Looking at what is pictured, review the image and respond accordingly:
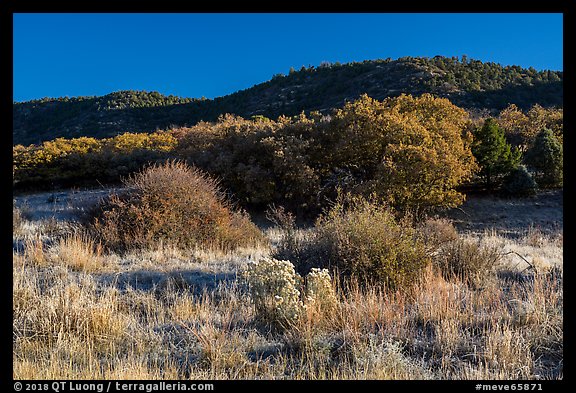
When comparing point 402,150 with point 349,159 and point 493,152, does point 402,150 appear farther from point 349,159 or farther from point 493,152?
point 493,152

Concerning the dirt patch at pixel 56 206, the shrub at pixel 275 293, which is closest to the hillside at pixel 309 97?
the dirt patch at pixel 56 206

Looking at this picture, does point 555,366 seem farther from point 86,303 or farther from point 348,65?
point 348,65

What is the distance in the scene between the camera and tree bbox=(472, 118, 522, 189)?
846 inches

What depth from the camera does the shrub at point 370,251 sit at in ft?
17.4

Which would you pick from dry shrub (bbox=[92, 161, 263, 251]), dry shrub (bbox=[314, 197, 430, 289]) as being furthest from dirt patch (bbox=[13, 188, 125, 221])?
dry shrub (bbox=[314, 197, 430, 289])

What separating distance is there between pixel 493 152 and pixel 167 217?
1939 centimetres

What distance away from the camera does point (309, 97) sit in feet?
163

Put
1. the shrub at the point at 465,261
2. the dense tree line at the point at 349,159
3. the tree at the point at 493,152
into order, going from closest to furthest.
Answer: the shrub at the point at 465,261 < the dense tree line at the point at 349,159 < the tree at the point at 493,152

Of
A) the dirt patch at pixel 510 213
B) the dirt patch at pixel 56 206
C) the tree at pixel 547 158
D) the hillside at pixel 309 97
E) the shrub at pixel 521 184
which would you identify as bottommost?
the dirt patch at pixel 510 213

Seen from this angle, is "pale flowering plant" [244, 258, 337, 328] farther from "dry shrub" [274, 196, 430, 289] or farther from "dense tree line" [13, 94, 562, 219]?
"dense tree line" [13, 94, 562, 219]

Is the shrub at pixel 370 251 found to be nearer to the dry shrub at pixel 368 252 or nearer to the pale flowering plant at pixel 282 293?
the dry shrub at pixel 368 252

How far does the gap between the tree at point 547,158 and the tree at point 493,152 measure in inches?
54.5

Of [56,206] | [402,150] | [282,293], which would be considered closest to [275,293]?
[282,293]

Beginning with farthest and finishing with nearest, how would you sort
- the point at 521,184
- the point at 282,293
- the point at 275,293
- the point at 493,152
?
the point at 493,152, the point at 521,184, the point at 275,293, the point at 282,293
